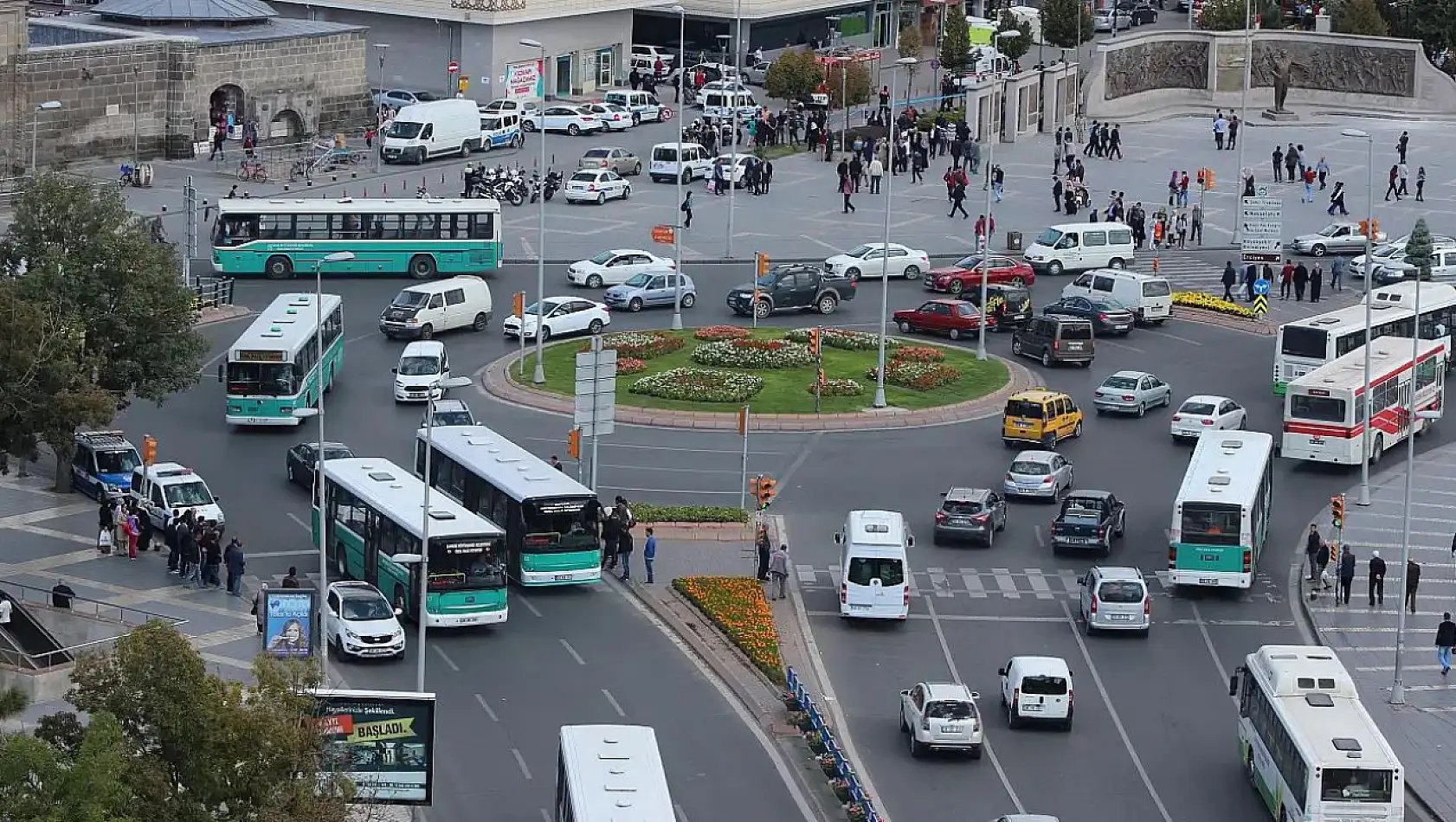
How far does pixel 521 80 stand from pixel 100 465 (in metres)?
53.9

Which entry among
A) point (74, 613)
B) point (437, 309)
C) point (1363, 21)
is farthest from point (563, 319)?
point (1363, 21)

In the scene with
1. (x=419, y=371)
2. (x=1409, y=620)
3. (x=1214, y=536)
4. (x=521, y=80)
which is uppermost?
(x=521, y=80)

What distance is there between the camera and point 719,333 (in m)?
72.2

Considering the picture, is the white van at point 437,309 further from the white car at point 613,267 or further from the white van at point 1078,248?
the white van at point 1078,248

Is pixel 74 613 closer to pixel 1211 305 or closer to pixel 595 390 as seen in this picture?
pixel 595 390

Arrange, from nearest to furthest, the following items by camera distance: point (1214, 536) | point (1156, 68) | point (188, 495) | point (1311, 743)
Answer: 1. point (1311, 743)
2. point (1214, 536)
3. point (188, 495)
4. point (1156, 68)

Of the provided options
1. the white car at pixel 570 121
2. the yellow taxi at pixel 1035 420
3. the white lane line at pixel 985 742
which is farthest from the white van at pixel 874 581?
the white car at pixel 570 121

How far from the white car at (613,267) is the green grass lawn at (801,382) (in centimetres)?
678

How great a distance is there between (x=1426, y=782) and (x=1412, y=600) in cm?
999

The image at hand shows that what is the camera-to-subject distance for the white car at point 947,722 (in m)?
43.7

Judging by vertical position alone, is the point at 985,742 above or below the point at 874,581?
below

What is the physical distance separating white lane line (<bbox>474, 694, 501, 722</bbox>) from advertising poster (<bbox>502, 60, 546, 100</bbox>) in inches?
2574

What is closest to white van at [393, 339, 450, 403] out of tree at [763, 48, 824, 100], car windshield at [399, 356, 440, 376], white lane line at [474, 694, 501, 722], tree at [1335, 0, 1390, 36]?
car windshield at [399, 356, 440, 376]

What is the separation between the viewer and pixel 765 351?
69.8 metres
